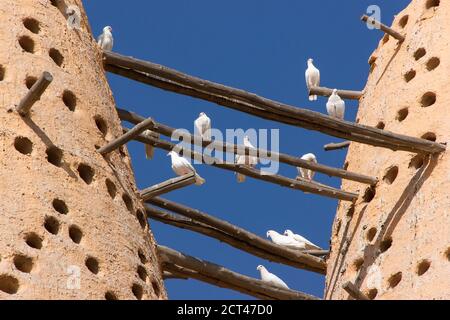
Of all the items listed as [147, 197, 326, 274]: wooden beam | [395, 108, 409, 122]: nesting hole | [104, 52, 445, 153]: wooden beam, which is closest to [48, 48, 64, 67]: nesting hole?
[104, 52, 445, 153]: wooden beam

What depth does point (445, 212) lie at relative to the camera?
66.1 feet

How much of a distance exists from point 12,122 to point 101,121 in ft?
4.13

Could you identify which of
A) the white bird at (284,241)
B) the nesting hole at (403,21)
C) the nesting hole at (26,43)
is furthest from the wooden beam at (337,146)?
the nesting hole at (26,43)

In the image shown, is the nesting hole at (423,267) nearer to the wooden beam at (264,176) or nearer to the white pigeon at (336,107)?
the wooden beam at (264,176)

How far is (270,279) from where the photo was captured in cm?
2261

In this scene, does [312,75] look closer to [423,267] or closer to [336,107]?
[336,107]

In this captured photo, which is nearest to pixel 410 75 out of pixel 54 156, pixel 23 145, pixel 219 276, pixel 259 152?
pixel 259 152

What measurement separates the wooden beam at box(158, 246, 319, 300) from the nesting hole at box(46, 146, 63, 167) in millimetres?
2026

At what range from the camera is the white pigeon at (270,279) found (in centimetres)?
2197

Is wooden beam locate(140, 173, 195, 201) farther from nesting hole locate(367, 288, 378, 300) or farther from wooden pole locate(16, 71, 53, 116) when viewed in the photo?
nesting hole locate(367, 288, 378, 300)

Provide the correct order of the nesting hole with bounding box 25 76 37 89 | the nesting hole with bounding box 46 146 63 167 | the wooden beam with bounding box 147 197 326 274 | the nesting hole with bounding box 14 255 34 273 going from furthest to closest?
1. the wooden beam with bounding box 147 197 326 274
2. the nesting hole with bounding box 25 76 37 89
3. the nesting hole with bounding box 46 146 63 167
4. the nesting hole with bounding box 14 255 34 273

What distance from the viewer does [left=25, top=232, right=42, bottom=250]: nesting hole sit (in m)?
18.1
